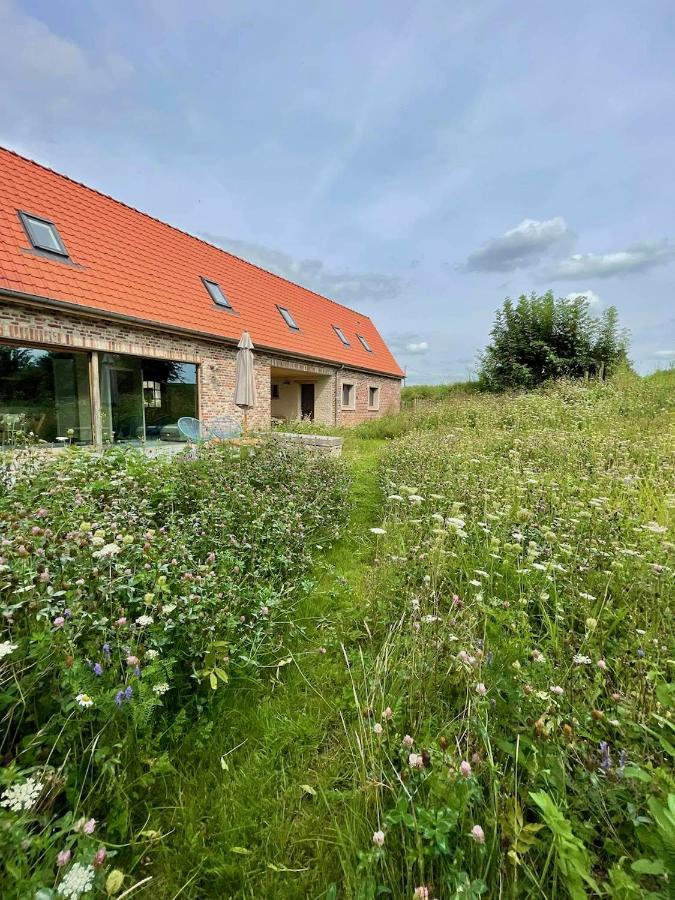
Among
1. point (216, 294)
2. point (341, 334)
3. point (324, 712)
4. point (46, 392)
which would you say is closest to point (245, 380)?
point (46, 392)

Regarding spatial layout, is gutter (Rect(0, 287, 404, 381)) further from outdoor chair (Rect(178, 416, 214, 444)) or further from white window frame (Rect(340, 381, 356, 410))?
white window frame (Rect(340, 381, 356, 410))

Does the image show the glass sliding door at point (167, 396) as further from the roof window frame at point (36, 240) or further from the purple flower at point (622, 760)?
the purple flower at point (622, 760)

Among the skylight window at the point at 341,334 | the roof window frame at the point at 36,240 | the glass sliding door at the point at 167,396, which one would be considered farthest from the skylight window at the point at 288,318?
the roof window frame at the point at 36,240

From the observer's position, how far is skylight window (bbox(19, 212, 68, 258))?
7348 mm

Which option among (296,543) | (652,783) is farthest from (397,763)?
(296,543)

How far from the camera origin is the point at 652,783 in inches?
41.2

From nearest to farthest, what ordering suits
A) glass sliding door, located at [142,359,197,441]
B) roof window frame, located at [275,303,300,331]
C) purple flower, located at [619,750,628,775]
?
purple flower, located at [619,750,628,775]
glass sliding door, located at [142,359,197,441]
roof window frame, located at [275,303,300,331]

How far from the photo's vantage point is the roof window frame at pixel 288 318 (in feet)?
46.8

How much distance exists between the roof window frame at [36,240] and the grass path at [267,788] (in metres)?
8.42

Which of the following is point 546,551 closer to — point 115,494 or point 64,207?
point 115,494

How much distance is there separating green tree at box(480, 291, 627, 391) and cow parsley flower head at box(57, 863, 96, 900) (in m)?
16.2

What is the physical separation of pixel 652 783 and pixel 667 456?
461 cm

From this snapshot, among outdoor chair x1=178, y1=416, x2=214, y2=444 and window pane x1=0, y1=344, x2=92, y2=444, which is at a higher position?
window pane x1=0, y1=344, x2=92, y2=444

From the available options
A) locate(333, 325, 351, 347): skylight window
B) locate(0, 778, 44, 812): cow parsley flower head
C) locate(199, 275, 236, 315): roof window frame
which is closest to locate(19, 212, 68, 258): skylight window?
locate(199, 275, 236, 315): roof window frame
